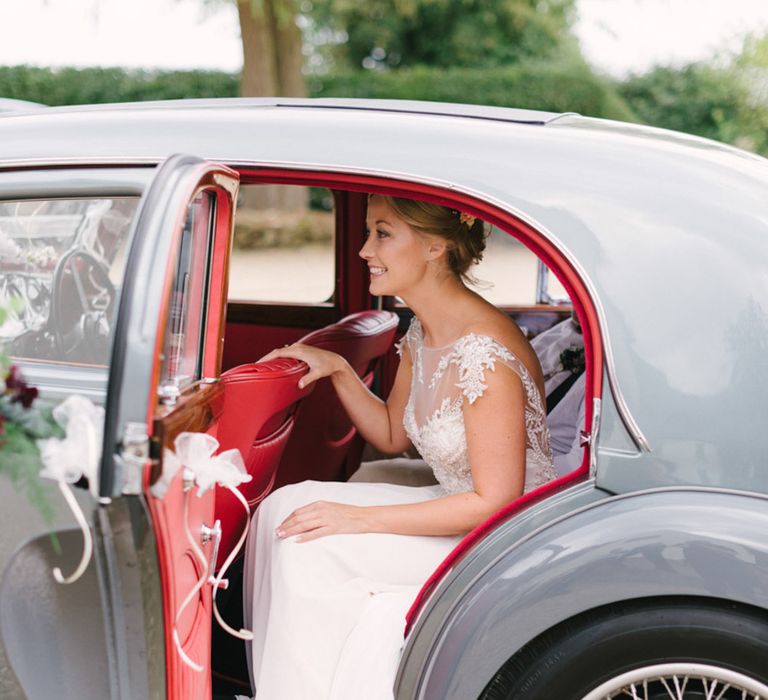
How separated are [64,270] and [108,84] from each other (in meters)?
17.2

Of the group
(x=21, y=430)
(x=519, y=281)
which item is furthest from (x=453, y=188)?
(x=519, y=281)

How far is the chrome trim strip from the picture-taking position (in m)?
1.85

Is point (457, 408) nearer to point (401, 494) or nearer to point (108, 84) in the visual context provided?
point (401, 494)

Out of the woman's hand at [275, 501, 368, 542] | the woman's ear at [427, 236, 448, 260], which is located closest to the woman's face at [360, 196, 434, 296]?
the woman's ear at [427, 236, 448, 260]

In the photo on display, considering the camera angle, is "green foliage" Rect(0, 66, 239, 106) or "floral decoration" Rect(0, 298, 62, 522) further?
"green foliage" Rect(0, 66, 239, 106)

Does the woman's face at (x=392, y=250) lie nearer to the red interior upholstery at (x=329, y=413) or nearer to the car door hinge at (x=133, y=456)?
the red interior upholstery at (x=329, y=413)

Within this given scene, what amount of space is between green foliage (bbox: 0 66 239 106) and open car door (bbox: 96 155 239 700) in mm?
16552

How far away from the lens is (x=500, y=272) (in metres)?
3.77

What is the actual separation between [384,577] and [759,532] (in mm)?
881

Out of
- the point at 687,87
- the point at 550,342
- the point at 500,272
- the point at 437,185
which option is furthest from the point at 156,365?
the point at 687,87

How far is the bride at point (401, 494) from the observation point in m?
2.11

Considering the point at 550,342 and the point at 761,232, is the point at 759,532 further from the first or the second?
the point at 550,342

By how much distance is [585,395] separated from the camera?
6.52ft

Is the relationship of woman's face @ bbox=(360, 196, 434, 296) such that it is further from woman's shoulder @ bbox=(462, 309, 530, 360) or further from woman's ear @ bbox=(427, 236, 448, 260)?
woman's shoulder @ bbox=(462, 309, 530, 360)
